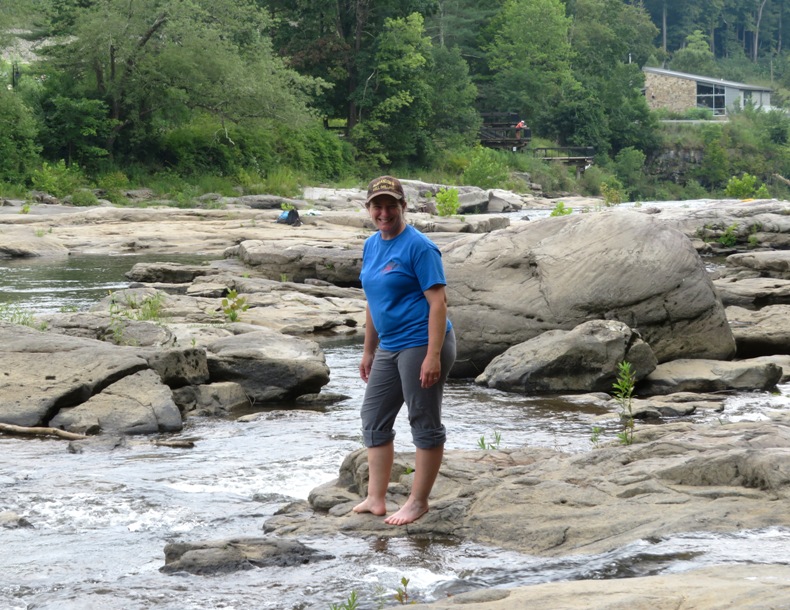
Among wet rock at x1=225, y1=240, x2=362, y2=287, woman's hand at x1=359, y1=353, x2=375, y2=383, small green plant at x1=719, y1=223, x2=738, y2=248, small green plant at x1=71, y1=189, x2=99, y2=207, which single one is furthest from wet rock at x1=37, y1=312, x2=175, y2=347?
small green plant at x1=71, y1=189, x2=99, y2=207

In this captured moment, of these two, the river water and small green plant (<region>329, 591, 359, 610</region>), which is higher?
small green plant (<region>329, 591, 359, 610</region>)

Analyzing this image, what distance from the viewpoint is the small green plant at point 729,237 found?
25859 mm

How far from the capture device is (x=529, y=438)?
348 inches

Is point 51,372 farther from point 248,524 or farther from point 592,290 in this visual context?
point 592,290

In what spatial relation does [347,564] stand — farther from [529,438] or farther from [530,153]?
[530,153]

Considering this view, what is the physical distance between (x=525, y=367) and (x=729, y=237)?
16.4m

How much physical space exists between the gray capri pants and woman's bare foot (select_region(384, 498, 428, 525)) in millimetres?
295

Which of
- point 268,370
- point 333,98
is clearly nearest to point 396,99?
point 333,98

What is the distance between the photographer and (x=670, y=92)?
92.0 metres

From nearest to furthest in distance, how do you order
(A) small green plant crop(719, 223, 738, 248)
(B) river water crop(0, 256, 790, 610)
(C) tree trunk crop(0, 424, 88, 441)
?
(B) river water crop(0, 256, 790, 610) < (C) tree trunk crop(0, 424, 88, 441) < (A) small green plant crop(719, 223, 738, 248)

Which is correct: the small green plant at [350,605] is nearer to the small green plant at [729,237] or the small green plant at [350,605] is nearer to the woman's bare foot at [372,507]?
the woman's bare foot at [372,507]

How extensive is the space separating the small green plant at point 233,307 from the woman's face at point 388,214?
7970mm

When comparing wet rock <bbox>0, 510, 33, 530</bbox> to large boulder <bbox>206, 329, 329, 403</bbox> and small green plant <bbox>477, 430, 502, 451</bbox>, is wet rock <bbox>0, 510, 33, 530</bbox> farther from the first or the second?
large boulder <bbox>206, 329, 329, 403</bbox>

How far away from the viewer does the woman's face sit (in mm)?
5848
